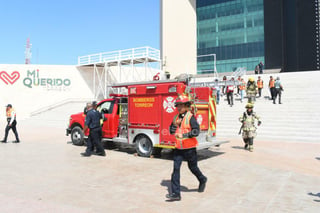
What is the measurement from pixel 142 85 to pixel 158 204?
473 centimetres

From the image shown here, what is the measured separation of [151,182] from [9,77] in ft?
80.5

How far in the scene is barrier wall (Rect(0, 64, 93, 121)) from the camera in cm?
2575

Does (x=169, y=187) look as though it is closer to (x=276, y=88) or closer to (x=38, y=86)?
(x=276, y=88)

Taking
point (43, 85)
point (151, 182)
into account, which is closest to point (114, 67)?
point (43, 85)

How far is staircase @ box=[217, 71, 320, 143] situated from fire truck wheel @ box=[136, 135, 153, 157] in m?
5.00

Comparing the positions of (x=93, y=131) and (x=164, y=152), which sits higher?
(x=93, y=131)

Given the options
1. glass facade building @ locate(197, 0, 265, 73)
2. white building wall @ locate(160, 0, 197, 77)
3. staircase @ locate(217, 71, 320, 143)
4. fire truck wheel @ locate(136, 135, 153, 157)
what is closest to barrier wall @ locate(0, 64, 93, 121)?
staircase @ locate(217, 71, 320, 143)

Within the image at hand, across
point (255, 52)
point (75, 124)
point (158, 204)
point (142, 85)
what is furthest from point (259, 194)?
point (255, 52)

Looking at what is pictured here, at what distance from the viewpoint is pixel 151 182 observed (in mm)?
5848

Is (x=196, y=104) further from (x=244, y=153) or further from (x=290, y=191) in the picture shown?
(x=290, y=191)

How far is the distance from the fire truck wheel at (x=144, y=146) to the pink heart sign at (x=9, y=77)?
71.2 feet

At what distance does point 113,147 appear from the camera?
34.7ft

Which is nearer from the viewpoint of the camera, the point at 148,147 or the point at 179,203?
the point at 179,203

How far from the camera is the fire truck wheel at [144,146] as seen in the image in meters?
8.50
